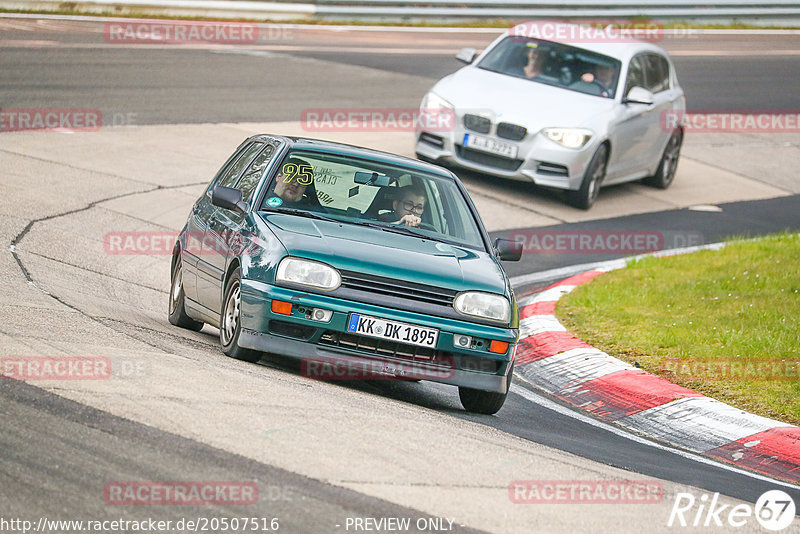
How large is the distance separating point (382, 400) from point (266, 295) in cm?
87

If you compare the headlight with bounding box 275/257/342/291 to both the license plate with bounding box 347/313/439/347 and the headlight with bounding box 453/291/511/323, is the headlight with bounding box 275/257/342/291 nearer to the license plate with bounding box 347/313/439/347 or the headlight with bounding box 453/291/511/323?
the license plate with bounding box 347/313/439/347

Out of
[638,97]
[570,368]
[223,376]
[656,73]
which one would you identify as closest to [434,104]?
[638,97]

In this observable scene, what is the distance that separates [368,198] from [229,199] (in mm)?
886

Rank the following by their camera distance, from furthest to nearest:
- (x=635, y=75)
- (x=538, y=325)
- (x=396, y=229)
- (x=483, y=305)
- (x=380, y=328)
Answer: (x=635, y=75) < (x=538, y=325) < (x=396, y=229) < (x=483, y=305) < (x=380, y=328)

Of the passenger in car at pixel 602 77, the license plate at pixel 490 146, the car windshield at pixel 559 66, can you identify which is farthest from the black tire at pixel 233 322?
the passenger in car at pixel 602 77

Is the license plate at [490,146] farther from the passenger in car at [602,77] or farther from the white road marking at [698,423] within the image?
the white road marking at [698,423]

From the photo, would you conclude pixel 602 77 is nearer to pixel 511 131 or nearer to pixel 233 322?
pixel 511 131

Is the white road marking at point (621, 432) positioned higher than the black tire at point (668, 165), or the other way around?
the white road marking at point (621, 432)

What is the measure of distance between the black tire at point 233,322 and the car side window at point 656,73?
10.4 m

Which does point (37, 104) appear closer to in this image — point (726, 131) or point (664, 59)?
point (664, 59)

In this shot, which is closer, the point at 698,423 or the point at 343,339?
the point at 343,339

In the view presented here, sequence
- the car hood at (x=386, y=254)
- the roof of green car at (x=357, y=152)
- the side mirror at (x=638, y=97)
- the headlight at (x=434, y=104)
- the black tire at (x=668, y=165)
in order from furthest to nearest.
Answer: the black tire at (x=668, y=165) < the side mirror at (x=638, y=97) < the headlight at (x=434, y=104) < the roof of green car at (x=357, y=152) < the car hood at (x=386, y=254)

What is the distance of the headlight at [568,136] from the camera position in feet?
48.7

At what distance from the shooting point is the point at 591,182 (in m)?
15.3
